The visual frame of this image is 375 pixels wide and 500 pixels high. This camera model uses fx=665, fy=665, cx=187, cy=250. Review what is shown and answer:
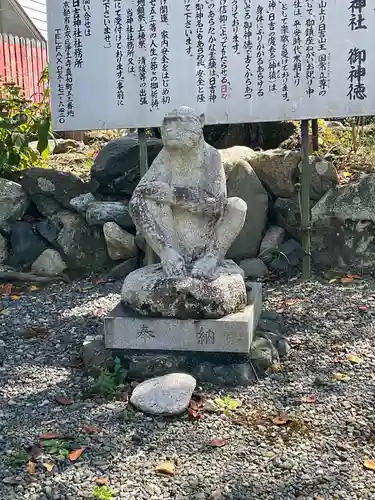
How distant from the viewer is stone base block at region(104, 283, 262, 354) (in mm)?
3908

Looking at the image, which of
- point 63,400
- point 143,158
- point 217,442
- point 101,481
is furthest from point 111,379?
point 143,158

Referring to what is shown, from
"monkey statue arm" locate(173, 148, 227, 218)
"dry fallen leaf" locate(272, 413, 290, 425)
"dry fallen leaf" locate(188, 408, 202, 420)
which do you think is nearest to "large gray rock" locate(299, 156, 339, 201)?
"monkey statue arm" locate(173, 148, 227, 218)

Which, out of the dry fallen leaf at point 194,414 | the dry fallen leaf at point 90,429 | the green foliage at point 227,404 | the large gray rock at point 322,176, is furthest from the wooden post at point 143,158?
the dry fallen leaf at point 90,429

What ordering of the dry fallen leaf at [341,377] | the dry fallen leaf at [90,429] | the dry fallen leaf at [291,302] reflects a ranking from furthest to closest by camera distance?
1. the dry fallen leaf at [291,302]
2. the dry fallen leaf at [341,377]
3. the dry fallen leaf at [90,429]

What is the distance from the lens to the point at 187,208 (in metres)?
4.18

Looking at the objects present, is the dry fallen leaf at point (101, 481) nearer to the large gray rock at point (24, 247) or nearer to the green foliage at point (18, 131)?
the large gray rock at point (24, 247)

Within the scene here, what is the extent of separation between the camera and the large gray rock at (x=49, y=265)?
640 cm

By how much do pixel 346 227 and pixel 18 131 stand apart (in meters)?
3.52

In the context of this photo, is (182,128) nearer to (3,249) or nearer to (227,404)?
(227,404)

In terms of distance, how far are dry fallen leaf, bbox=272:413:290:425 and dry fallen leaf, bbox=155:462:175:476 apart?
659 millimetres

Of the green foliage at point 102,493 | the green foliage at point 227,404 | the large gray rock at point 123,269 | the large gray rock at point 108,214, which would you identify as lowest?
the green foliage at point 102,493

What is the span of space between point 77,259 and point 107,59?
193 centimetres

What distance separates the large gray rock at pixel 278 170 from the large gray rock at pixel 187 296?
7.68ft

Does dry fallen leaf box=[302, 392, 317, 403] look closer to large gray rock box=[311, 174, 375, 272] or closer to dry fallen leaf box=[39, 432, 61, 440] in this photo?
dry fallen leaf box=[39, 432, 61, 440]
